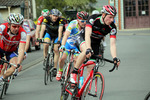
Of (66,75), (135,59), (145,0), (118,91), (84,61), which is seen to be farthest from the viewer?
(145,0)

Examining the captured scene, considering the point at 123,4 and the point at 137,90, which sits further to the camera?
the point at 123,4

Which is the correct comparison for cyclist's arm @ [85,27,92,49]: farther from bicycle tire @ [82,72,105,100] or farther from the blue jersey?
the blue jersey

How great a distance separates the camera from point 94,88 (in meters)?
6.38

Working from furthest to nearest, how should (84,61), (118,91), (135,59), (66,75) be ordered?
(135,59), (118,91), (66,75), (84,61)

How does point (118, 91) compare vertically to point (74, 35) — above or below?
below

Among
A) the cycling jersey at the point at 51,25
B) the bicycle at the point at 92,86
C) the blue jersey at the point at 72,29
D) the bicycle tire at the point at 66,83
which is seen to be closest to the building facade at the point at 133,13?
the cycling jersey at the point at 51,25

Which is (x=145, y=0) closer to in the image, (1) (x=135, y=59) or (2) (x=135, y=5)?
(2) (x=135, y=5)

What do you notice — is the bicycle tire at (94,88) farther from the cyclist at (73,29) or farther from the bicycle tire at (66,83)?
the cyclist at (73,29)

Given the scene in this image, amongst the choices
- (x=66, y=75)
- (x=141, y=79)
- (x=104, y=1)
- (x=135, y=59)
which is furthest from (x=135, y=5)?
(x=104, y=1)

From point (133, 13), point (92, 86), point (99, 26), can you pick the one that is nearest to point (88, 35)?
point (99, 26)

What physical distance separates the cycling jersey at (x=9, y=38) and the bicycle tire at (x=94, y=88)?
222cm

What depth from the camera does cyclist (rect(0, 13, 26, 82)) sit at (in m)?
7.70

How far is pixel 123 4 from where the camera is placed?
155ft

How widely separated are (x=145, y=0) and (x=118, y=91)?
38611 mm
